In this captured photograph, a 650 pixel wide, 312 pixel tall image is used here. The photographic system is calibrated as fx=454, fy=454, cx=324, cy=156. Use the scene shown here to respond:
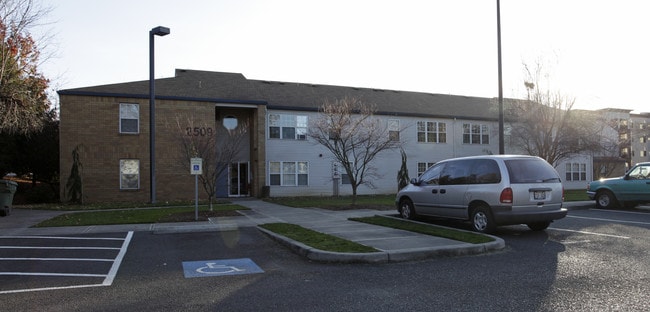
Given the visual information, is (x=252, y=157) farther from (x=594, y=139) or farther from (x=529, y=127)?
(x=594, y=139)

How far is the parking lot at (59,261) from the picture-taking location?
6.22m

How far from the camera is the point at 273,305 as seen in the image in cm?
493

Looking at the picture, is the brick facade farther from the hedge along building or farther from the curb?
the curb

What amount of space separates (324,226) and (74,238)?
19.3ft

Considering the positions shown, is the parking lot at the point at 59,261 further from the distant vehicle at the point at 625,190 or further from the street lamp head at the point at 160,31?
the distant vehicle at the point at 625,190

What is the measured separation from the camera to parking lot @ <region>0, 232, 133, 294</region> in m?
6.22

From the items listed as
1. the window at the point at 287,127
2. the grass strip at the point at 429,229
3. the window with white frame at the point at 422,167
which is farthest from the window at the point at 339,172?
the grass strip at the point at 429,229

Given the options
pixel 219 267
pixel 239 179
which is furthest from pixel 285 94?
pixel 219 267

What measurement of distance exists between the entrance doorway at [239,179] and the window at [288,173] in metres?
1.66

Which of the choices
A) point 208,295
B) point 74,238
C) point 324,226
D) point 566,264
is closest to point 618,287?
point 566,264

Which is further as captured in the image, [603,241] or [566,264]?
[603,241]

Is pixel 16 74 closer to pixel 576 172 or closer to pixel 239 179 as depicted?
pixel 239 179

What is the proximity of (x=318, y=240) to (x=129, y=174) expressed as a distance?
668 inches

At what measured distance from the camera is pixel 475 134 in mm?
31688
